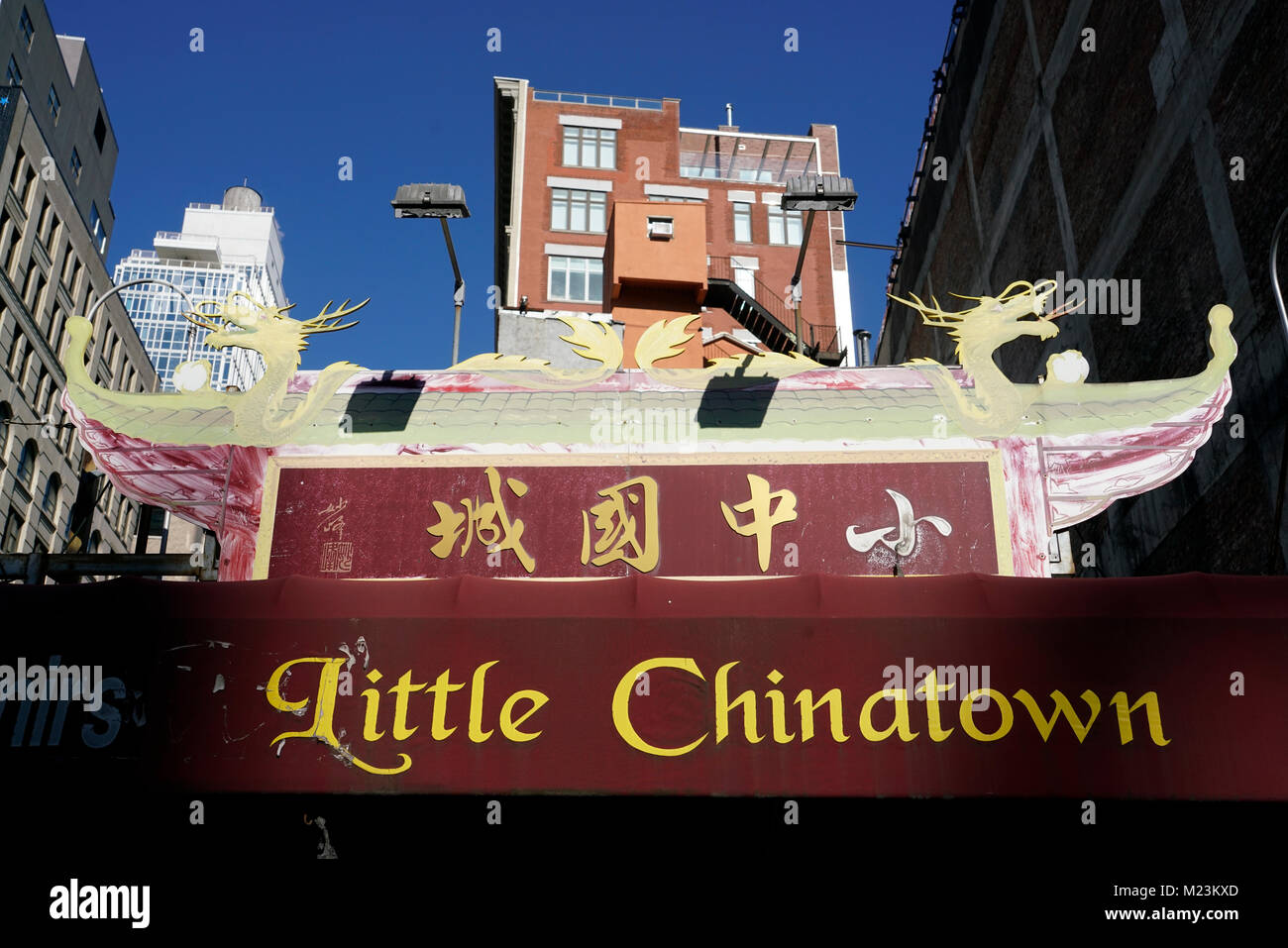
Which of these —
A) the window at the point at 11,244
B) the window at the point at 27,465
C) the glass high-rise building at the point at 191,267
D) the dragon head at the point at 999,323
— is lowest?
the dragon head at the point at 999,323

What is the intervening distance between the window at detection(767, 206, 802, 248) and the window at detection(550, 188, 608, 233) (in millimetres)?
8463

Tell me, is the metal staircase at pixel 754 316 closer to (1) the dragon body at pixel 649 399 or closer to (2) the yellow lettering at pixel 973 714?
(1) the dragon body at pixel 649 399

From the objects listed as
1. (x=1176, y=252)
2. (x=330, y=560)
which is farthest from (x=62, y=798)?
(x=1176, y=252)

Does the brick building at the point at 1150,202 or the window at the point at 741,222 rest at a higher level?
the window at the point at 741,222

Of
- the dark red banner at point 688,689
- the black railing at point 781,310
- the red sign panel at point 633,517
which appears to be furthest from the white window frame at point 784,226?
the dark red banner at point 688,689

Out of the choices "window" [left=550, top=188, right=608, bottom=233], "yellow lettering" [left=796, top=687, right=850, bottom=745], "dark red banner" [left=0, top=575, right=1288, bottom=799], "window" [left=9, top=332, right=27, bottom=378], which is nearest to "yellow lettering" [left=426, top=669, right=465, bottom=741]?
"dark red banner" [left=0, top=575, right=1288, bottom=799]

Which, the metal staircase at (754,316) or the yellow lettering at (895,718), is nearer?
the yellow lettering at (895,718)

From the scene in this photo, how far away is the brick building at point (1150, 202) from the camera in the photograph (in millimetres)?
11633

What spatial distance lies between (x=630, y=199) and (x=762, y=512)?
129 ft

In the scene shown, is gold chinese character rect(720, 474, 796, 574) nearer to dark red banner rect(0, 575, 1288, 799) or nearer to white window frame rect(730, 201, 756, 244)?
dark red banner rect(0, 575, 1288, 799)

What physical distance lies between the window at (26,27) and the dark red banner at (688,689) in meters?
65.3

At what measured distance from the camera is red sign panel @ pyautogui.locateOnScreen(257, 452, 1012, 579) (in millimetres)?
9719

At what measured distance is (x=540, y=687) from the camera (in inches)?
268
